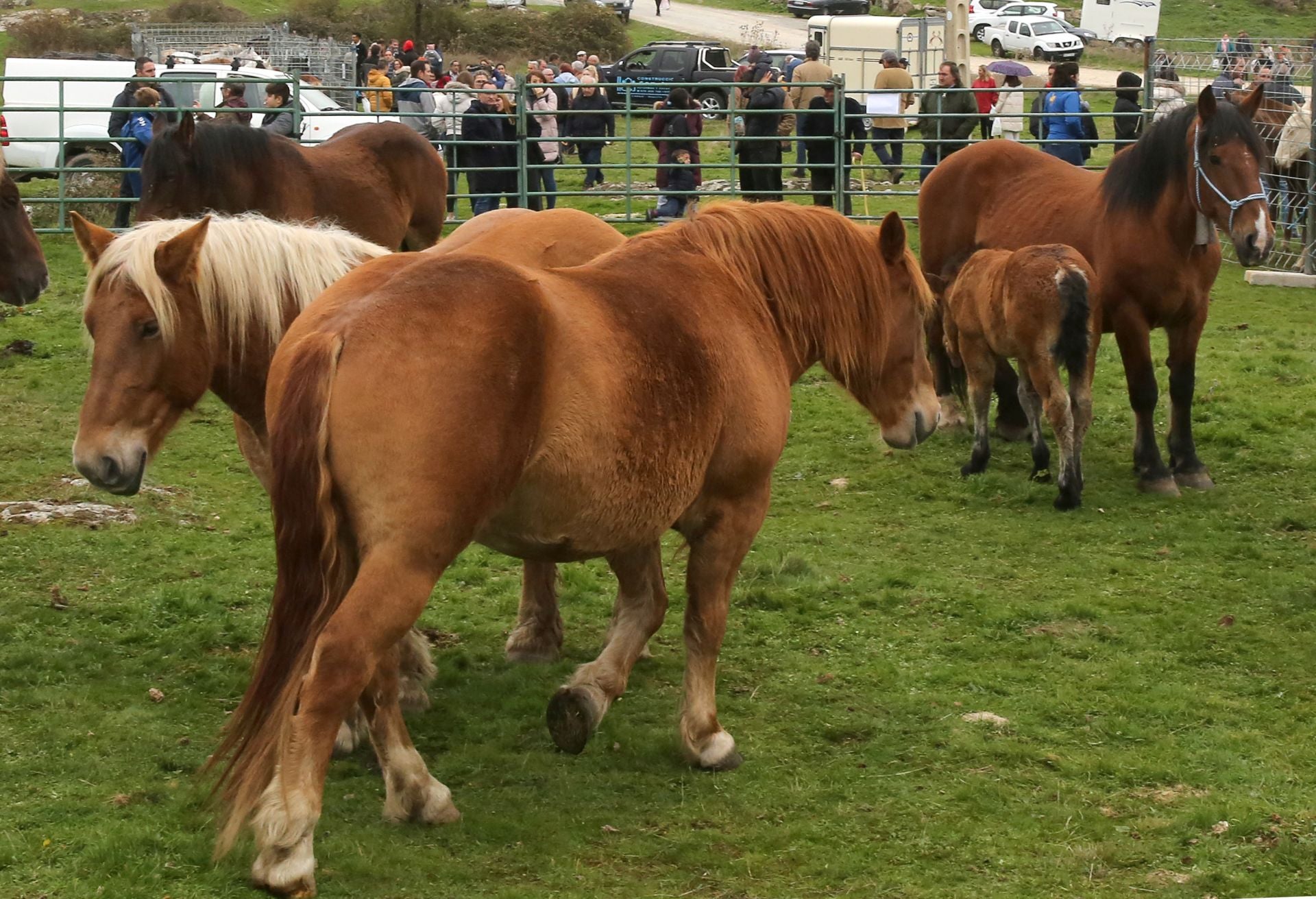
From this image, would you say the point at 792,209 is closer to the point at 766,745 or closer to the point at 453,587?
the point at 766,745

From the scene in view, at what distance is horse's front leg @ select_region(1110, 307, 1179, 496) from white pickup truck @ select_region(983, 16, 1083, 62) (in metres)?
35.6

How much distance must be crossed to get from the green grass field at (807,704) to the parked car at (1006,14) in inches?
1503

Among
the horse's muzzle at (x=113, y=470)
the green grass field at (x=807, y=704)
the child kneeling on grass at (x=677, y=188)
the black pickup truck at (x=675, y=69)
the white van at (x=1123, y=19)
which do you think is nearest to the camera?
the green grass field at (x=807, y=704)

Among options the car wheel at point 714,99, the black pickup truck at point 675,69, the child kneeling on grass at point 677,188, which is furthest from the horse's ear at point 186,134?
the car wheel at point 714,99

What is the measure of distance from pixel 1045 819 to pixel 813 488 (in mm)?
4588

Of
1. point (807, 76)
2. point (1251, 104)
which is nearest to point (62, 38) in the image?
point (807, 76)

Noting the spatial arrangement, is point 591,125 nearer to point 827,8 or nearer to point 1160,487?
point 1160,487

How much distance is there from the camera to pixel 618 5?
49.0 m

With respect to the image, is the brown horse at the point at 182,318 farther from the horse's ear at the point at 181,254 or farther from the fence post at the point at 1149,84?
the fence post at the point at 1149,84

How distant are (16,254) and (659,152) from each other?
37.4 ft

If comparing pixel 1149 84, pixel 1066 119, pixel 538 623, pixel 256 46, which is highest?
pixel 256 46

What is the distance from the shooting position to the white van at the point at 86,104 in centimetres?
1841

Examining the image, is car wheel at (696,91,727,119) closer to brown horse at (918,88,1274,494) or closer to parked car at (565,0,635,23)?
parked car at (565,0,635,23)

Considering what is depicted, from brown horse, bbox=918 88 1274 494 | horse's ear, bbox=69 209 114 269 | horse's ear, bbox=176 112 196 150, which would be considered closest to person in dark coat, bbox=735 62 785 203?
brown horse, bbox=918 88 1274 494
